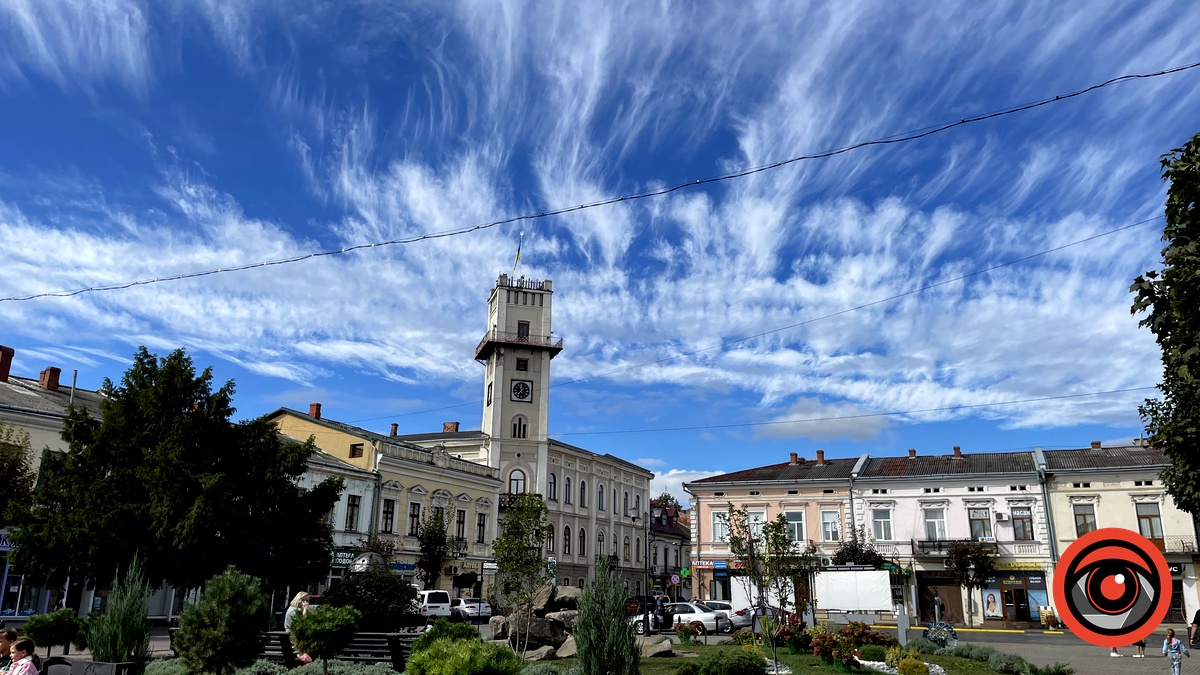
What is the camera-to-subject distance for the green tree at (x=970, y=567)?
40375 mm

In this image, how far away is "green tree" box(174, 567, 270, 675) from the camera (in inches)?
468

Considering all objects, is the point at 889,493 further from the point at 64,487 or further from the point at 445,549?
the point at 64,487

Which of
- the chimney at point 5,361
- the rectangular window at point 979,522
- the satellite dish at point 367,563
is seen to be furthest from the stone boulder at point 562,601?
the rectangular window at point 979,522

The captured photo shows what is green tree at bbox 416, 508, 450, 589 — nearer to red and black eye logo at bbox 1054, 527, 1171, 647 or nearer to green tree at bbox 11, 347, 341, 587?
green tree at bbox 11, 347, 341, 587

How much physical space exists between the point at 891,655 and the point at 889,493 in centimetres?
2907

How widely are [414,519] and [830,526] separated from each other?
23.1 meters

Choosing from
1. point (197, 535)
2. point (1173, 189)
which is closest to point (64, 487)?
point (197, 535)

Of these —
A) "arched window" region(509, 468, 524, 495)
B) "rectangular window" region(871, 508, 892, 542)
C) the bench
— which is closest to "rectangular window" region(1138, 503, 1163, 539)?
"rectangular window" region(871, 508, 892, 542)

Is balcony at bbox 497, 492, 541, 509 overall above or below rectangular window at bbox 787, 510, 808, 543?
above

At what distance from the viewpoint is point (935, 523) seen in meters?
44.6

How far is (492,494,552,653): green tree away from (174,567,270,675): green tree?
10499 millimetres

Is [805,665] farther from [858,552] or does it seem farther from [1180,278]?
[858,552]

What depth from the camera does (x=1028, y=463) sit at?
44.2 metres

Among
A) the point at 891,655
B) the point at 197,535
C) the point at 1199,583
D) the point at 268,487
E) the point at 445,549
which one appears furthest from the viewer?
the point at 445,549
